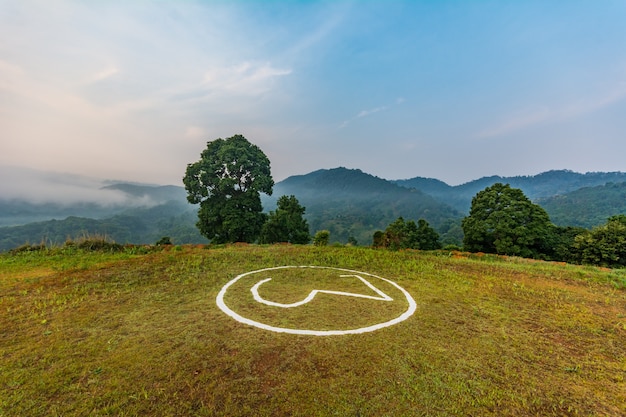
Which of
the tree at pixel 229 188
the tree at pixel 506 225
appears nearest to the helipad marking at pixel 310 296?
the tree at pixel 229 188

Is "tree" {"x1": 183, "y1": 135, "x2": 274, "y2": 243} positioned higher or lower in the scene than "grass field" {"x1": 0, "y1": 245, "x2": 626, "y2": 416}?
higher

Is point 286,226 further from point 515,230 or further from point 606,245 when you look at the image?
point 606,245

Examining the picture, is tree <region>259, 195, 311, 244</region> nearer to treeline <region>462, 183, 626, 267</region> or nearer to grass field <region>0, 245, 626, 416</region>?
treeline <region>462, 183, 626, 267</region>

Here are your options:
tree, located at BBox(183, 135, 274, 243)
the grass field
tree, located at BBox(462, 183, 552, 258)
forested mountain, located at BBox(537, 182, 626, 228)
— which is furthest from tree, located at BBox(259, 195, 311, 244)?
forested mountain, located at BBox(537, 182, 626, 228)

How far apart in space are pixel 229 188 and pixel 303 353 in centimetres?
2122

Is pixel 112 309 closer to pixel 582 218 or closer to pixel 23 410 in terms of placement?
pixel 23 410

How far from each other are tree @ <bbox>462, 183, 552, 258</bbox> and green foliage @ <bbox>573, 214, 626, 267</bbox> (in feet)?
13.3

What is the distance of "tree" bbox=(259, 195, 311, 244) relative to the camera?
3512cm

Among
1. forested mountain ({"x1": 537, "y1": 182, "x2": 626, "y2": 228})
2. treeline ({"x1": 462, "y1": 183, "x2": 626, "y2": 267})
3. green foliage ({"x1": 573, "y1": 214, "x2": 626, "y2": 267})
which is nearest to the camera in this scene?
green foliage ({"x1": 573, "y1": 214, "x2": 626, "y2": 267})

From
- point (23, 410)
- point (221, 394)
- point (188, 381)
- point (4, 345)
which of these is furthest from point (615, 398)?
point (4, 345)

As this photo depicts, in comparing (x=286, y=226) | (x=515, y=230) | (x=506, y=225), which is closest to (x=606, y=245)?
(x=515, y=230)

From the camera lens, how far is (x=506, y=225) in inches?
1104

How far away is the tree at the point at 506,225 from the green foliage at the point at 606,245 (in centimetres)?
406

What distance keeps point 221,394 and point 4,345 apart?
372 cm
